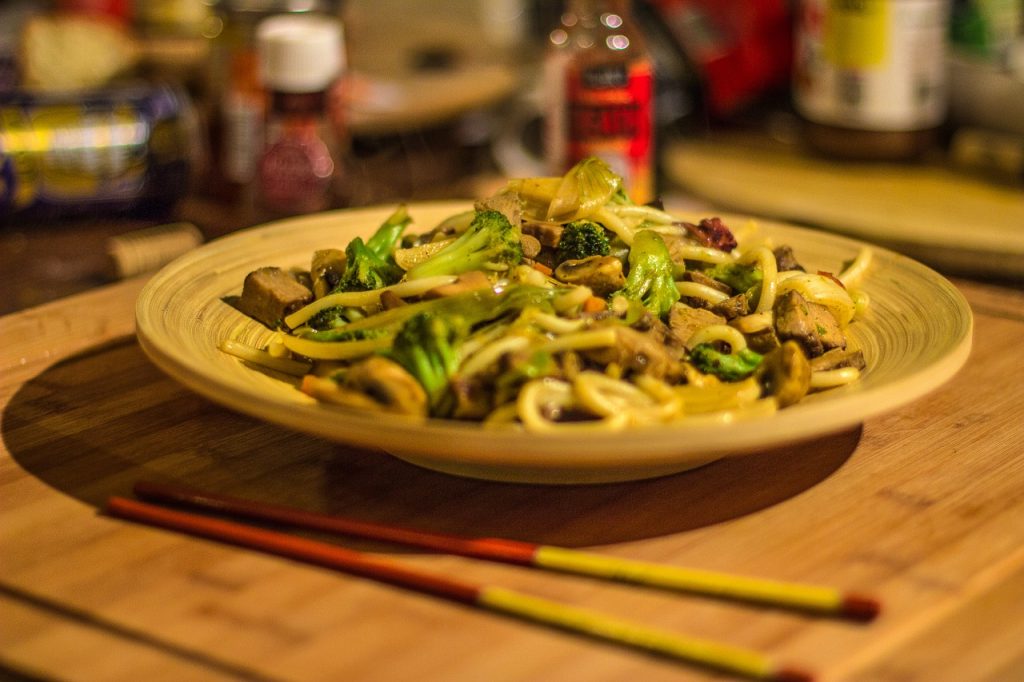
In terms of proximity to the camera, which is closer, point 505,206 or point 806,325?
point 806,325

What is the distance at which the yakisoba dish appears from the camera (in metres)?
1.90

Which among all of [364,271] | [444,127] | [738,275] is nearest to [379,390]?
[364,271]

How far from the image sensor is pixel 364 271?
231 centimetres

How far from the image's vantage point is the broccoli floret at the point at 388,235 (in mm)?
2412

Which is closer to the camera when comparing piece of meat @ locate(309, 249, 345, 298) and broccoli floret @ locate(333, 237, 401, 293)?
broccoli floret @ locate(333, 237, 401, 293)

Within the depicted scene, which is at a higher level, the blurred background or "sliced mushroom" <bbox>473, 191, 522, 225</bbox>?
"sliced mushroom" <bbox>473, 191, 522, 225</bbox>

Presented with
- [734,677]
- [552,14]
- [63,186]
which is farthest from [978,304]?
[552,14]

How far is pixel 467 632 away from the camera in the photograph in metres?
1.59

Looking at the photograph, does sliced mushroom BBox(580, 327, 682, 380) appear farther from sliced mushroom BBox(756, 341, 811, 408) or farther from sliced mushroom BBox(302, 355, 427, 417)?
sliced mushroom BBox(302, 355, 427, 417)

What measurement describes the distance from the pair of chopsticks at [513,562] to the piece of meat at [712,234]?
0.91 m

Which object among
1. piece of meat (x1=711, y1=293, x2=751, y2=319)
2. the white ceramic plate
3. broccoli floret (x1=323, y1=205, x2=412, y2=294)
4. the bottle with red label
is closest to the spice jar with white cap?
the bottle with red label

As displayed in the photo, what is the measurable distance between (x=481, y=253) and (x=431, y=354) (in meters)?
0.36

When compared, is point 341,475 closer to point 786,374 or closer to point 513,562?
point 513,562

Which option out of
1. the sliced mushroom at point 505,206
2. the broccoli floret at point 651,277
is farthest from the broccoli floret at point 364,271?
the broccoli floret at point 651,277
